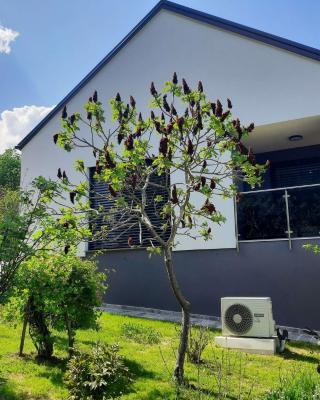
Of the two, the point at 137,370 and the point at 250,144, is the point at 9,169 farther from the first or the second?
the point at 137,370

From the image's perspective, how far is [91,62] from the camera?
13.4 meters

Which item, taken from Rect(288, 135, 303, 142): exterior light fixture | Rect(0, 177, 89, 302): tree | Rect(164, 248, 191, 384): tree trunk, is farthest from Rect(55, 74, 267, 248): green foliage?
Rect(288, 135, 303, 142): exterior light fixture

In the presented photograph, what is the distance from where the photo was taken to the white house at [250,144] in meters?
8.90

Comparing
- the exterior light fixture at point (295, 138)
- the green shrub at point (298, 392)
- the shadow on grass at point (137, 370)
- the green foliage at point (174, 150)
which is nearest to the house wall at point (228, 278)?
the shadow on grass at point (137, 370)

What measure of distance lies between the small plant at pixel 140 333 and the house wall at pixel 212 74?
9.04ft

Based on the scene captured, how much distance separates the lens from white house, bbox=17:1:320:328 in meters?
8.90

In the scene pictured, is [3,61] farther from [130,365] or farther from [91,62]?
[130,365]

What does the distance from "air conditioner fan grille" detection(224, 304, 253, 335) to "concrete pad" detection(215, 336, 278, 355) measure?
0.17m

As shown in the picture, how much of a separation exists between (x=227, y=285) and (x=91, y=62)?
8.84 m

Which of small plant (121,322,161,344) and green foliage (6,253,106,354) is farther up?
green foliage (6,253,106,354)

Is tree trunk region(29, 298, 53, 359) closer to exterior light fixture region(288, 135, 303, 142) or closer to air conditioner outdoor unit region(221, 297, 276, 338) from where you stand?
air conditioner outdoor unit region(221, 297, 276, 338)

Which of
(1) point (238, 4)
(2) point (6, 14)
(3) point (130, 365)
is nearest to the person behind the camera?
(3) point (130, 365)

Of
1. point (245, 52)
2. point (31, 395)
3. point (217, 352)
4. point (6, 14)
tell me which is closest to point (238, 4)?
point (245, 52)

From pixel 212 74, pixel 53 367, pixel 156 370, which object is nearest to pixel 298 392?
pixel 156 370
